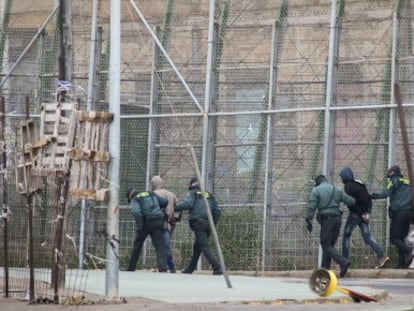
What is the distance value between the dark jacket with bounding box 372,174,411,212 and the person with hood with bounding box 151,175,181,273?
3817 mm

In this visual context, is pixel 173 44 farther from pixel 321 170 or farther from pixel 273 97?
pixel 321 170

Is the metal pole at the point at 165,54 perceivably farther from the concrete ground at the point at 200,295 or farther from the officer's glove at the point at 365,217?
the concrete ground at the point at 200,295

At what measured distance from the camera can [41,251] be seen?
54.0 feet

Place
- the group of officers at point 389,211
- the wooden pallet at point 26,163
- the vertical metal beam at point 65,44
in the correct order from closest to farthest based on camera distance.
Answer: the wooden pallet at point 26,163, the vertical metal beam at point 65,44, the group of officers at point 389,211

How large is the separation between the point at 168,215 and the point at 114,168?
9058 mm

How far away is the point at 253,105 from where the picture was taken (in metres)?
23.4

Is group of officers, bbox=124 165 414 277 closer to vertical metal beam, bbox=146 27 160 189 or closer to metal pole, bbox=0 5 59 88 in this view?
vertical metal beam, bbox=146 27 160 189

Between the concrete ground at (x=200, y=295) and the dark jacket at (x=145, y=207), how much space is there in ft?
7.50

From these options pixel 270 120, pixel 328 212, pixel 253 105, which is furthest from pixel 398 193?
pixel 253 105

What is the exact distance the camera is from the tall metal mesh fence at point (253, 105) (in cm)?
2192

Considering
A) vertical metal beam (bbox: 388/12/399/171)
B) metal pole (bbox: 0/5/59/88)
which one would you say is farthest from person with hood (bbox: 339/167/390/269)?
metal pole (bbox: 0/5/59/88)

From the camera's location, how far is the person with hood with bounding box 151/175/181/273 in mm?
21719

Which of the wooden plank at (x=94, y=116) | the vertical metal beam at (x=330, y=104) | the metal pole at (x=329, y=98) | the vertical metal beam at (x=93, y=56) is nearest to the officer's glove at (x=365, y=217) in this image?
the metal pole at (x=329, y=98)

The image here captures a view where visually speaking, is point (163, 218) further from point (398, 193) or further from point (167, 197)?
point (398, 193)
